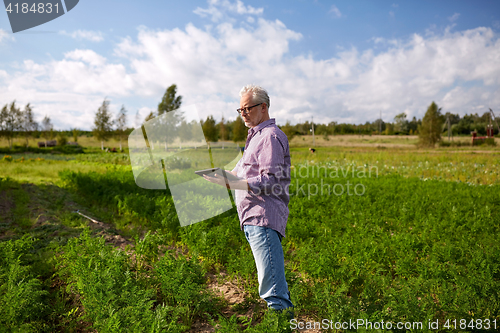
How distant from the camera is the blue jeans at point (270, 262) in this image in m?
2.03

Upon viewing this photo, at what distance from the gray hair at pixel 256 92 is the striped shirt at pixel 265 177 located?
172 mm

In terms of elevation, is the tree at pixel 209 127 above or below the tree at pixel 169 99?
below

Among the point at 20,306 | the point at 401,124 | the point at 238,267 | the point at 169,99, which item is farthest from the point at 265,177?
the point at 401,124

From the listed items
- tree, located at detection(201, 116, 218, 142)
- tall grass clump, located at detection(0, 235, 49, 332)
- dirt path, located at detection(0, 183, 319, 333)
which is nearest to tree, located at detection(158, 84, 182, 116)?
tree, located at detection(201, 116, 218, 142)

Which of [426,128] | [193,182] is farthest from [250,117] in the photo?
[426,128]

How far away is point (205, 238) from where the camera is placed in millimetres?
4227

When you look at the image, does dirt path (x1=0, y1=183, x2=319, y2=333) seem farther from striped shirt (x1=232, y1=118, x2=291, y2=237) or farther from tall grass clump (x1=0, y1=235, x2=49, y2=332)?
tall grass clump (x1=0, y1=235, x2=49, y2=332)

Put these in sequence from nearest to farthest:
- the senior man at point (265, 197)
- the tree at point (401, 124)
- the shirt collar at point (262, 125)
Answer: the senior man at point (265, 197), the shirt collar at point (262, 125), the tree at point (401, 124)

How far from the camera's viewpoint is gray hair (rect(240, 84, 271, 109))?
2049mm

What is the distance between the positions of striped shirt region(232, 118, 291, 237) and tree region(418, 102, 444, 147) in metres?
39.8

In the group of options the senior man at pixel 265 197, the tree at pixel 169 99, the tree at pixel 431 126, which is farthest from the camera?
the tree at pixel 431 126

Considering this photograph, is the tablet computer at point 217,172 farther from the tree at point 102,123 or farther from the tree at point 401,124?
the tree at point 401,124

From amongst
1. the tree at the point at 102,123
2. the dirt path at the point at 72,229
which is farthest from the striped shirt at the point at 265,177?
the tree at the point at 102,123

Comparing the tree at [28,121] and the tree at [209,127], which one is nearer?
the tree at [209,127]
